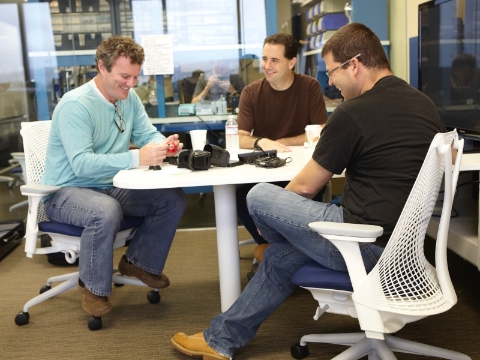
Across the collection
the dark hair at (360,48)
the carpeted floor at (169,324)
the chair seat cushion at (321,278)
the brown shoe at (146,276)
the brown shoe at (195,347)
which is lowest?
the carpeted floor at (169,324)

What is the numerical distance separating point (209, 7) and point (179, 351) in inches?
107

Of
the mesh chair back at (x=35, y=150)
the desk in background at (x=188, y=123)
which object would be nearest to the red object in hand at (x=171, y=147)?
the mesh chair back at (x=35, y=150)

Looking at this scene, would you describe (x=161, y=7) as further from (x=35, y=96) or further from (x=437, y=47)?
(x=437, y=47)

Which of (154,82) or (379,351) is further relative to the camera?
(154,82)

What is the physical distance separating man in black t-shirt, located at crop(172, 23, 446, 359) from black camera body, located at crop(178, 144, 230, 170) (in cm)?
40

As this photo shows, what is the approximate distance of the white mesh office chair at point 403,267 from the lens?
173cm

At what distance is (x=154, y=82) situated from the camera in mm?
4410

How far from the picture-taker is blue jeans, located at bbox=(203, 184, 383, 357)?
196 centimetres

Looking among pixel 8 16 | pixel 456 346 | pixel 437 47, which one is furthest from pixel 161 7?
pixel 456 346

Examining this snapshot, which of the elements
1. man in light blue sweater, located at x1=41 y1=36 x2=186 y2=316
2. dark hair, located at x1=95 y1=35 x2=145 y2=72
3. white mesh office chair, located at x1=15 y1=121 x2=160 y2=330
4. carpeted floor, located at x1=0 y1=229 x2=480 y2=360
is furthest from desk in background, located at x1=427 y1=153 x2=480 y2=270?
dark hair, located at x1=95 y1=35 x2=145 y2=72

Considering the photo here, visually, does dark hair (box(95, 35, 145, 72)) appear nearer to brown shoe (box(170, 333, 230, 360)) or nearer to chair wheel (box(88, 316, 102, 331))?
chair wheel (box(88, 316, 102, 331))

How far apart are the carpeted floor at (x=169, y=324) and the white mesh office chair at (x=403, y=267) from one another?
1.86 feet

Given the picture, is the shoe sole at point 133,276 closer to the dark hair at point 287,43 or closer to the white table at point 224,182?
the white table at point 224,182

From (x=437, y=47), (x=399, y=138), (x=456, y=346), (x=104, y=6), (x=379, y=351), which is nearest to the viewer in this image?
(x=399, y=138)
